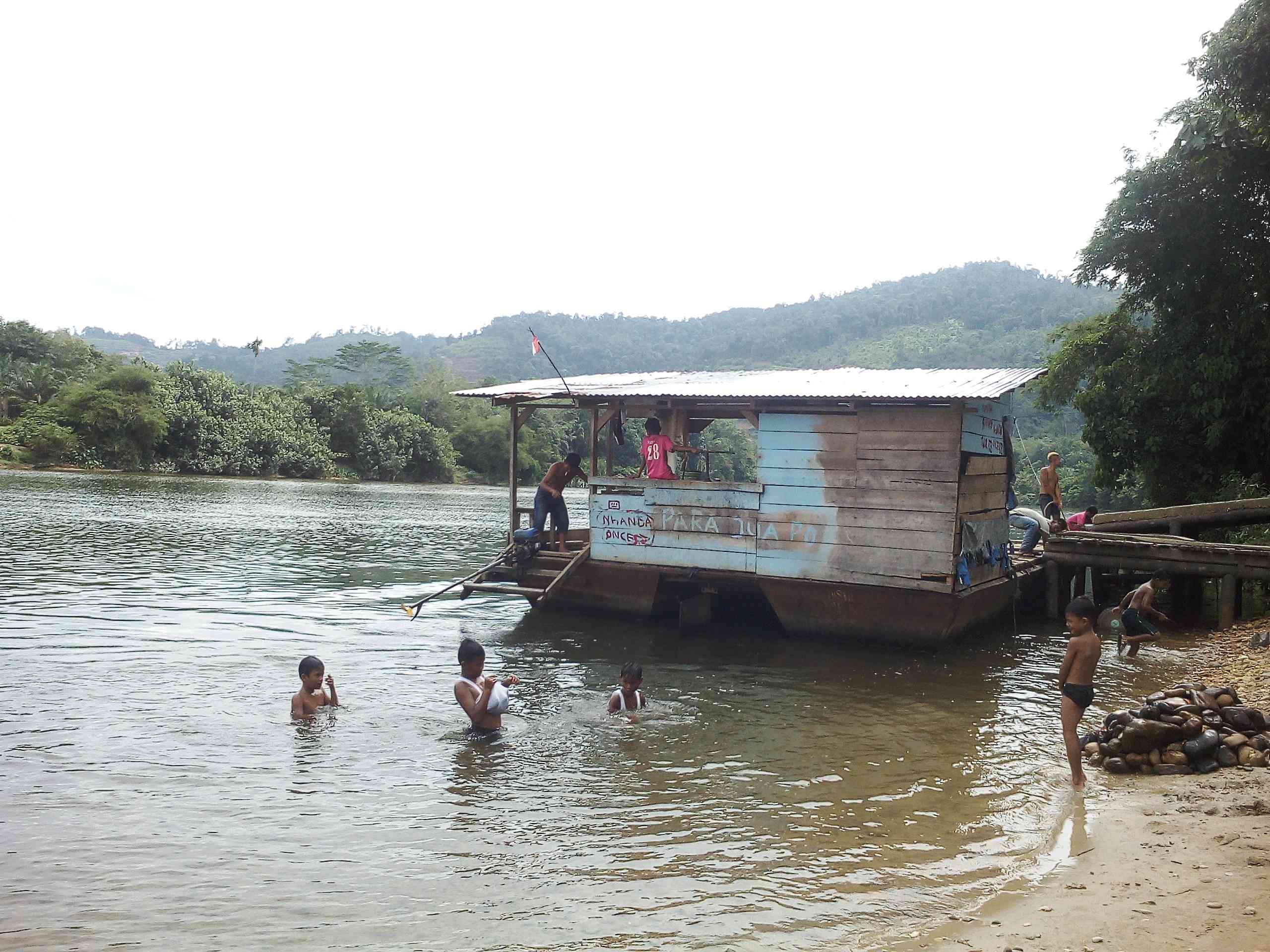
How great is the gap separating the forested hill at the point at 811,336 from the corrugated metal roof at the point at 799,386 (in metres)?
69.7

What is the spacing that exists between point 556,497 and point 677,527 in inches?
98.0

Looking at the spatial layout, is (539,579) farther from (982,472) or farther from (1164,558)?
(1164,558)

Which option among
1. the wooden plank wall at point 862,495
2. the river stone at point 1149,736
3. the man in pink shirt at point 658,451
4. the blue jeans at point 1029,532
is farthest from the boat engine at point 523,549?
the river stone at point 1149,736

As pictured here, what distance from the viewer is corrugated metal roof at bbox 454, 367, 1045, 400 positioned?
40.2 ft

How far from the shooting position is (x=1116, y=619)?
14383mm

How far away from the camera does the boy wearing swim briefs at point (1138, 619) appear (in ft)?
42.9

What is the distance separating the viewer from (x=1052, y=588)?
55.8 ft

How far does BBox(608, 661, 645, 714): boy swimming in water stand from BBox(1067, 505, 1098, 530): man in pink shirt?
452 inches

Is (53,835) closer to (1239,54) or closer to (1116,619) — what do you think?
(1116,619)

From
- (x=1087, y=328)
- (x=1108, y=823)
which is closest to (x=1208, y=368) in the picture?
(x=1087, y=328)

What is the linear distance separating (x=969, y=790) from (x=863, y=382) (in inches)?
284

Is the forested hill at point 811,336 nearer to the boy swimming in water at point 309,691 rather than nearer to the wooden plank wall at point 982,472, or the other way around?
the wooden plank wall at point 982,472

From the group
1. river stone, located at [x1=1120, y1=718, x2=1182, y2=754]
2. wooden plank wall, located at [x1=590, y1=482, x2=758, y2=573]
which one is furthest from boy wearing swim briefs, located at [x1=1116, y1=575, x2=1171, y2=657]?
river stone, located at [x1=1120, y1=718, x2=1182, y2=754]

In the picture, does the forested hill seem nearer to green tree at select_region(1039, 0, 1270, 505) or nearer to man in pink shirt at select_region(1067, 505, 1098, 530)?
green tree at select_region(1039, 0, 1270, 505)
